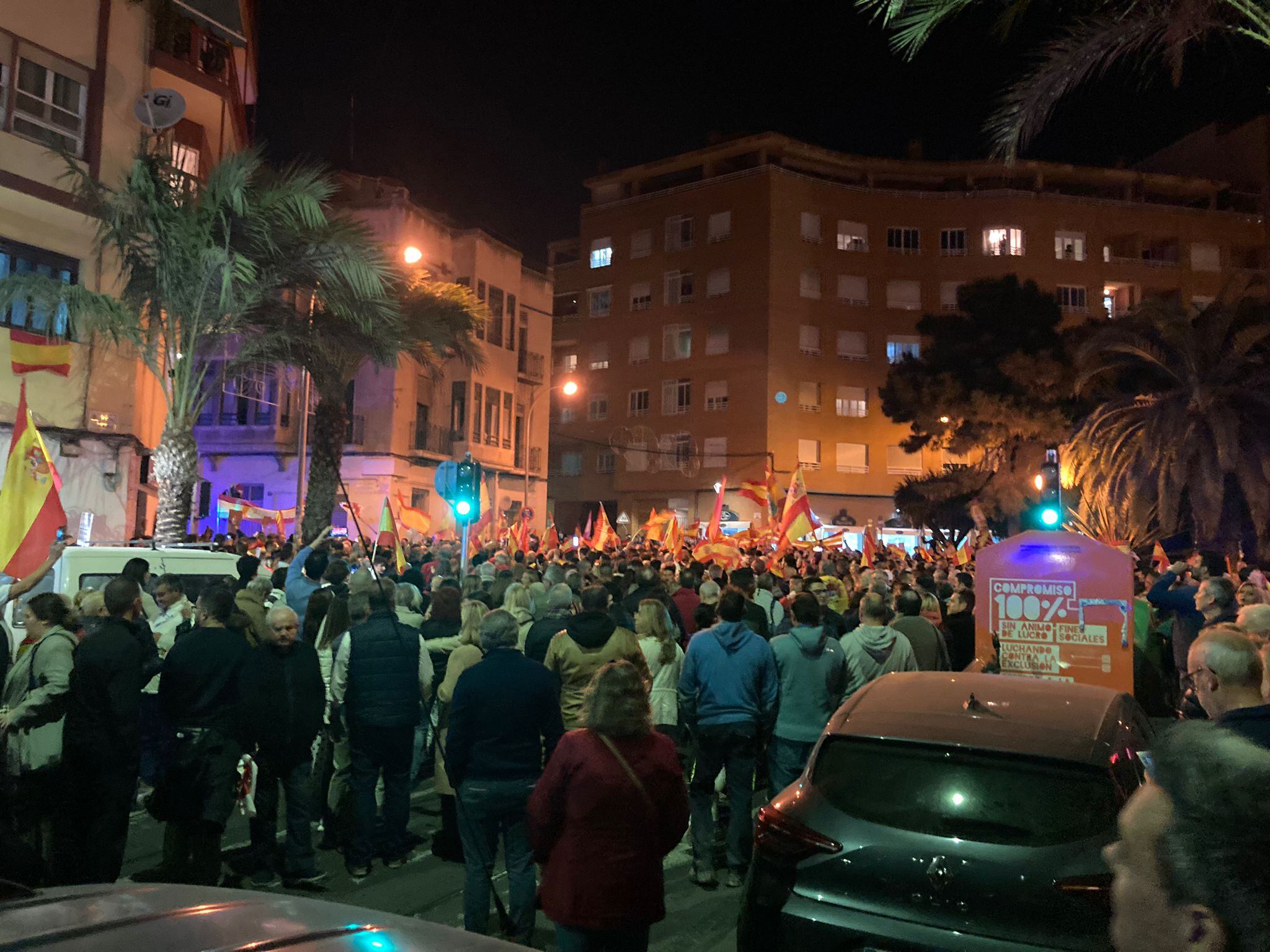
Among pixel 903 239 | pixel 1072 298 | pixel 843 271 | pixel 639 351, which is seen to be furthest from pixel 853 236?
pixel 639 351

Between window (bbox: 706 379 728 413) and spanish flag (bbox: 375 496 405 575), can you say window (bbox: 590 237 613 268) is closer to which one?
window (bbox: 706 379 728 413)

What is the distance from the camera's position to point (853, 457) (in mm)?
47688

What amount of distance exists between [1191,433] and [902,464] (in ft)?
85.5

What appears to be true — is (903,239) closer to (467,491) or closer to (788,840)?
(467,491)

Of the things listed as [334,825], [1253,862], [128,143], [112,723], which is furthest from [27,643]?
[128,143]

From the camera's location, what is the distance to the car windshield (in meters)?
3.61

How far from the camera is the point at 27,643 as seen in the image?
5.81 m

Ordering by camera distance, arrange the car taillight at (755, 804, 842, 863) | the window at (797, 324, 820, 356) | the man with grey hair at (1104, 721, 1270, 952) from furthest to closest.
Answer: the window at (797, 324, 820, 356)
the car taillight at (755, 804, 842, 863)
the man with grey hair at (1104, 721, 1270, 952)

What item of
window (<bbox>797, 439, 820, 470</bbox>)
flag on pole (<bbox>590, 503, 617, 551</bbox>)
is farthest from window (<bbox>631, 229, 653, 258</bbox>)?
flag on pole (<bbox>590, 503, 617, 551</bbox>)

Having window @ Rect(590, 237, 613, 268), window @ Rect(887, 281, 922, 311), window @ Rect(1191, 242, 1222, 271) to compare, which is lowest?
window @ Rect(887, 281, 922, 311)

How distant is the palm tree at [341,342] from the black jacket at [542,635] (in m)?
11.3

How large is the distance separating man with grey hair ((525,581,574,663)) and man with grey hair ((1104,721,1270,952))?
6108mm

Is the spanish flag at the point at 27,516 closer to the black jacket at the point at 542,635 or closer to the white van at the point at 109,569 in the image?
the white van at the point at 109,569

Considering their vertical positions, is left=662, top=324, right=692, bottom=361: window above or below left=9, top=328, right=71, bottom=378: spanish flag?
above
